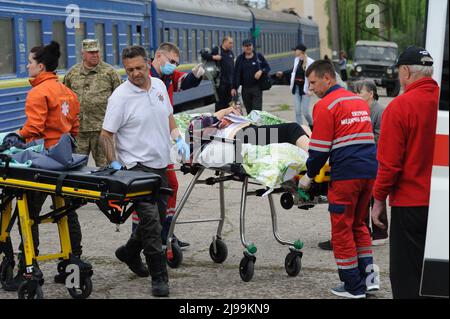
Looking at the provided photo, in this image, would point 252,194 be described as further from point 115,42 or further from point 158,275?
point 115,42

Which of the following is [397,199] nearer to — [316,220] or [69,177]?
[69,177]

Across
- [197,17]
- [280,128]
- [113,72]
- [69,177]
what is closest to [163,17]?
[197,17]

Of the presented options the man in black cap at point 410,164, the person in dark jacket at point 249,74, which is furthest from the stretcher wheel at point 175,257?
the person in dark jacket at point 249,74

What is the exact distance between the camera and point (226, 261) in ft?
25.1

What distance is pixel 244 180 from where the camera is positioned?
6934mm

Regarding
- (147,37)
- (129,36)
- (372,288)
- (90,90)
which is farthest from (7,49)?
(372,288)

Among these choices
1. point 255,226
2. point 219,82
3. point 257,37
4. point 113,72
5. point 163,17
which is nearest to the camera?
point 255,226

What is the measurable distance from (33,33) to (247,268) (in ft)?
26.6

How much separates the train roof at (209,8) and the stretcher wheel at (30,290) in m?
15.1

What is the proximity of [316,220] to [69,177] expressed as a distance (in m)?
4.14

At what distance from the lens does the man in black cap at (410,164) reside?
16.6 ft

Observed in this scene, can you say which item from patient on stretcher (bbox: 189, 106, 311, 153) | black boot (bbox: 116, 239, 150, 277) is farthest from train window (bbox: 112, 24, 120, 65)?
black boot (bbox: 116, 239, 150, 277)

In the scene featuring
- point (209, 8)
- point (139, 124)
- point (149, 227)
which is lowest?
point (149, 227)

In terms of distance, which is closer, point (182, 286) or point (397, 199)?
point (397, 199)
